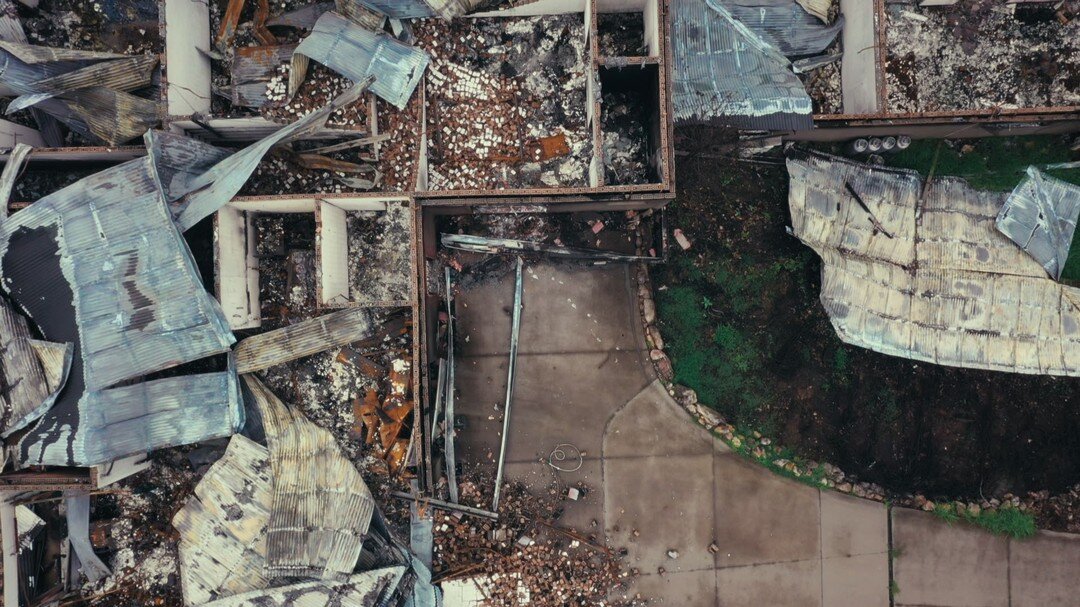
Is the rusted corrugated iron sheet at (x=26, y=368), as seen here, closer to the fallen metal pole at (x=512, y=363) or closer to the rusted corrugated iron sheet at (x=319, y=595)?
the rusted corrugated iron sheet at (x=319, y=595)

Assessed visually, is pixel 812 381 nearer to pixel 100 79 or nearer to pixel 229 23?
pixel 229 23

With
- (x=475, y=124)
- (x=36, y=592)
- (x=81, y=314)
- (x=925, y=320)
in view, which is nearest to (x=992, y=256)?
(x=925, y=320)

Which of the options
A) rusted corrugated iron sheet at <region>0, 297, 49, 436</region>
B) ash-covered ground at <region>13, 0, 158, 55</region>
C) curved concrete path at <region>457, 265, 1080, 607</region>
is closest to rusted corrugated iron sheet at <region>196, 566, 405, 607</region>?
curved concrete path at <region>457, 265, 1080, 607</region>

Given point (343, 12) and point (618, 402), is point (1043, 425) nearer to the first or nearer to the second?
point (618, 402)

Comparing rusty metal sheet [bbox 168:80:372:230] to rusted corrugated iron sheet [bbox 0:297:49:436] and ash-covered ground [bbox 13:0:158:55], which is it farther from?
ash-covered ground [bbox 13:0:158:55]

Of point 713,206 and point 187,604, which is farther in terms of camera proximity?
point 713,206

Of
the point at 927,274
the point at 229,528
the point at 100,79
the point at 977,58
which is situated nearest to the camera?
the point at 100,79

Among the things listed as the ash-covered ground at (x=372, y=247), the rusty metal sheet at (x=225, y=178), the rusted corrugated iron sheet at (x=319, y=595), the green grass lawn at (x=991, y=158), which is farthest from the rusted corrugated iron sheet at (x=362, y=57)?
the green grass lawn at (x=991, y=158)

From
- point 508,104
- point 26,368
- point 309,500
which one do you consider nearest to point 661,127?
point 508,104
